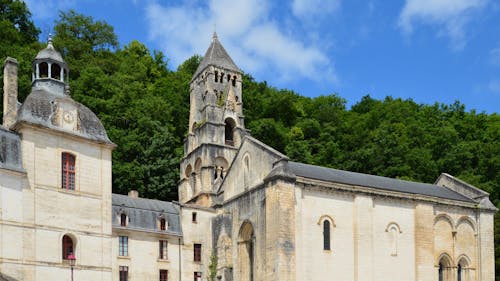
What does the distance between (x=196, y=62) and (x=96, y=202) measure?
134ft

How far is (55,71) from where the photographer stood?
34.2 meters

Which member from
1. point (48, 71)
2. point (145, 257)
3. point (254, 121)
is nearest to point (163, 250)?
point (145, 257)

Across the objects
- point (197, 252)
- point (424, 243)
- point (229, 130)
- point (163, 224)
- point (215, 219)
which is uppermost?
point (229, 130)

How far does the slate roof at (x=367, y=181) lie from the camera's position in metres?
35.3

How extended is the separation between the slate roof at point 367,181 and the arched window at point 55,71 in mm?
13753

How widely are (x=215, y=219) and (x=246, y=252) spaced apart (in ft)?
11.8

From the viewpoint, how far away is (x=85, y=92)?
176 ft

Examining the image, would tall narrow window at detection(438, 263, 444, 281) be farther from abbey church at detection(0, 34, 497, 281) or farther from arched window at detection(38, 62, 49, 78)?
arched window at detection(38, 62, 49, 78)

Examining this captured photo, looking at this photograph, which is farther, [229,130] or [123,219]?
[229,130]

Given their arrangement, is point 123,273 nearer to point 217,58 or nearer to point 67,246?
point 67,246

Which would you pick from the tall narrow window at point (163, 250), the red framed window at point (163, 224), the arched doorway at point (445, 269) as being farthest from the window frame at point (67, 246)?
the arched doorway at point (445, 269)

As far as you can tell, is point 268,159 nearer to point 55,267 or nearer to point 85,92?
point 55,267

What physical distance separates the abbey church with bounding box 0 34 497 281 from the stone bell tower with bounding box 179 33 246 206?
108 cm

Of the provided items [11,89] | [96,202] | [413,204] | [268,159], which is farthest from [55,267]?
[413,204]
